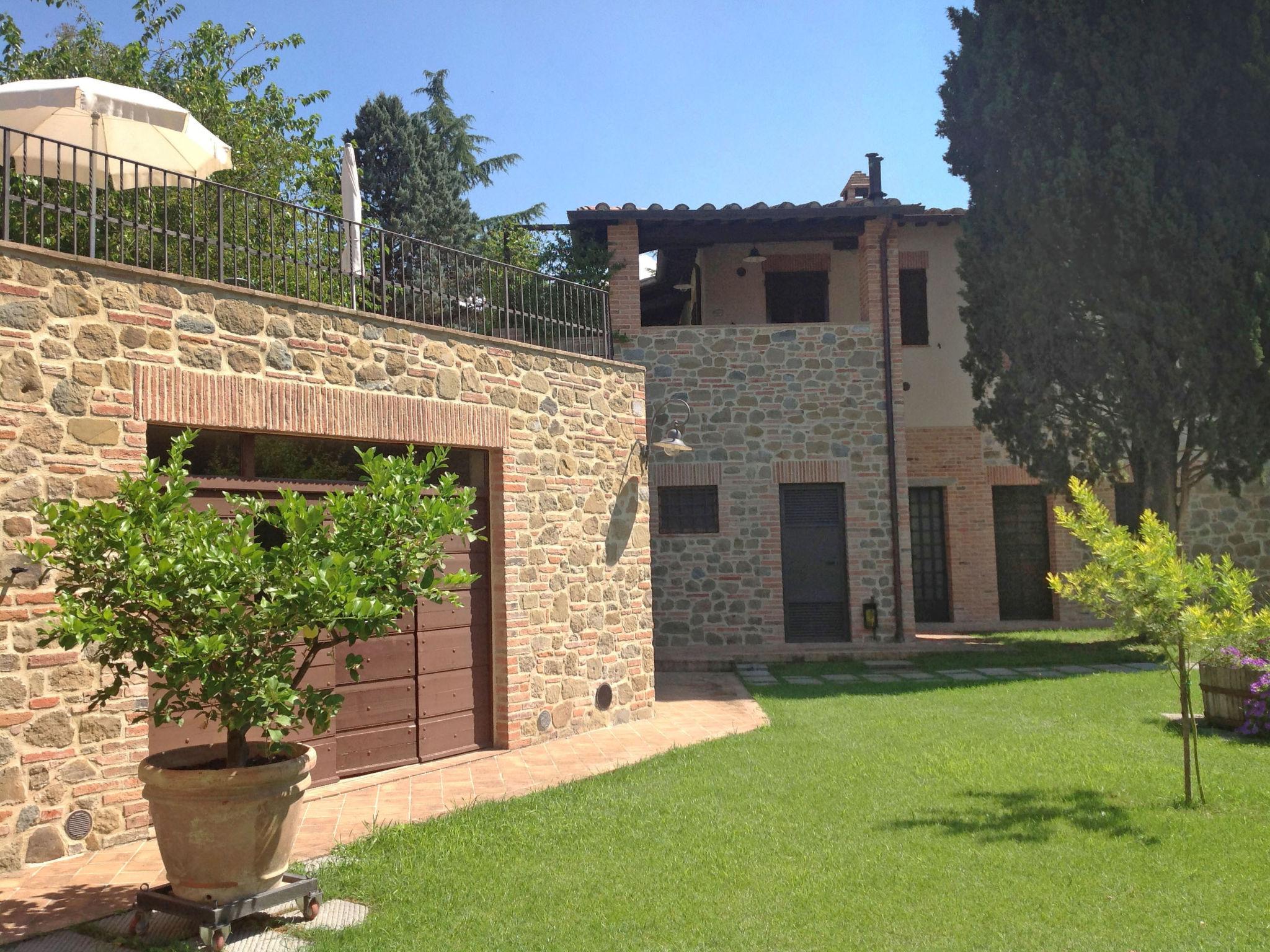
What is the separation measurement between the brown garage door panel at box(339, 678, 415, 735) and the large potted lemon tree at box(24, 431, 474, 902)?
2.61 m

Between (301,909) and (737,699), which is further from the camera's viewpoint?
(737,699)

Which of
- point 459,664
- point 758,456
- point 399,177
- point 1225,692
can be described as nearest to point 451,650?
point 459,664

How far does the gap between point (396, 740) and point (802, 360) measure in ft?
28.7

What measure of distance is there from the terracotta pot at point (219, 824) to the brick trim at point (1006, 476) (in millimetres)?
13689

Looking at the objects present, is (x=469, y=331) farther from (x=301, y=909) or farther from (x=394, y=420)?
(x=301, y=909)

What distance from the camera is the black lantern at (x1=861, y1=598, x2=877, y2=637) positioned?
1392 cm

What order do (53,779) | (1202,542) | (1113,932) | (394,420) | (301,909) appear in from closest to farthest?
1. (1113,932)
2. (301,909)
3. (53,779)
4. (394,420)
5. (1202,542)

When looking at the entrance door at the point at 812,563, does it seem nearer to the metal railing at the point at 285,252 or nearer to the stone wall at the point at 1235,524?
the metal railing at the point at 285,252

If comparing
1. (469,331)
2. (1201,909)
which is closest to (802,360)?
(469,331)

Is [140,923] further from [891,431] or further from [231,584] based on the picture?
[891,431]

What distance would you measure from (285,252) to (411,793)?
11.9ft

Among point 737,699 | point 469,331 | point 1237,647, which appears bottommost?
point 737,699

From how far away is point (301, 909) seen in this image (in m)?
4.36

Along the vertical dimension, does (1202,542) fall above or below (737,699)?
above
